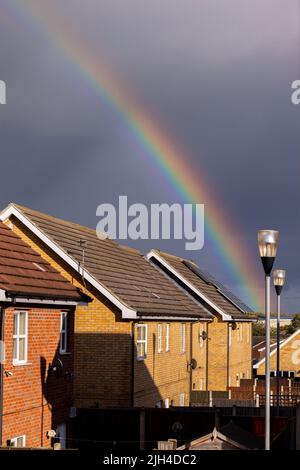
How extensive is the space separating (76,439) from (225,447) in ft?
26.9

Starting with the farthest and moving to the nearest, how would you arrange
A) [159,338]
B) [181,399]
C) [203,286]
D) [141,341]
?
1. [203,286]
2. [181,399]
3. [159,338]
4. [141,341]

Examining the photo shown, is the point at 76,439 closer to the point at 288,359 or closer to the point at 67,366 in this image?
the point at 67,366

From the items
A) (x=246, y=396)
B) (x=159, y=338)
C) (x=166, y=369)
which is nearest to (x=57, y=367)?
(x=159, y=338)

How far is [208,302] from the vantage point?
4159 centimetres

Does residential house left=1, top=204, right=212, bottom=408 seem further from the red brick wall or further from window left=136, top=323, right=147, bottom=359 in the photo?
the red brick wall

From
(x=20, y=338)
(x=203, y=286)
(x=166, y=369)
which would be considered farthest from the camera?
(x=203, y=286)

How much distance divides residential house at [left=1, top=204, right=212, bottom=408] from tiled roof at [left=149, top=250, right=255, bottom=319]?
975 cm

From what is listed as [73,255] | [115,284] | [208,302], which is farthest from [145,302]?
[208,302]

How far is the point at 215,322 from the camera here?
140 feet

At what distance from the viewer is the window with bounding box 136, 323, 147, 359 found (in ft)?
90.8

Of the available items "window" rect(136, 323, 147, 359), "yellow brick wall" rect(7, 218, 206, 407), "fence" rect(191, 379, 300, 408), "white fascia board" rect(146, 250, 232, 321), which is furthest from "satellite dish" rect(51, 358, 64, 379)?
"white fascia board" rect(146, 250, 232, 321)

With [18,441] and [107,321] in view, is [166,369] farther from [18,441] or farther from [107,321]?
[18,441]

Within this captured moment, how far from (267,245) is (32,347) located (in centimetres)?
805
